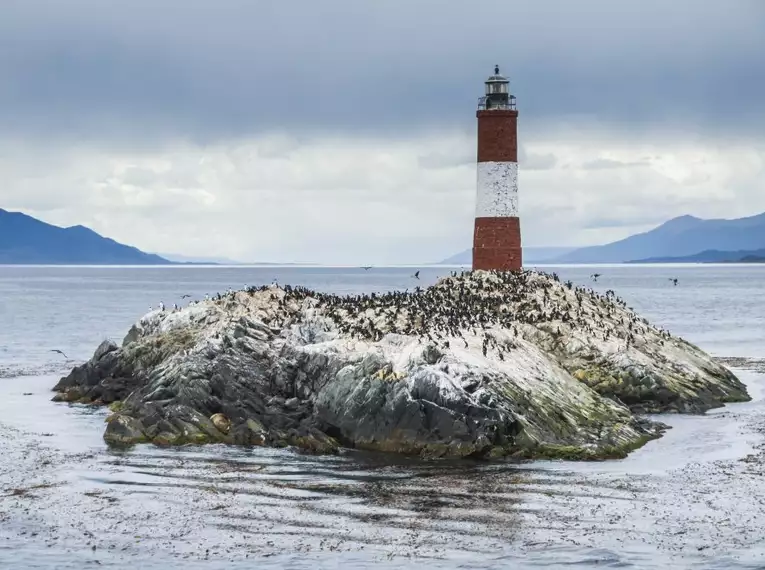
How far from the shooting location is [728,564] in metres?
18.9

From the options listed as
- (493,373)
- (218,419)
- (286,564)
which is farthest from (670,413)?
(286,564)

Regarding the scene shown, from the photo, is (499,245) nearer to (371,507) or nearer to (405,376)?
(405,376)

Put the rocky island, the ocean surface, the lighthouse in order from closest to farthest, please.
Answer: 1. the ocean surface
2. the rocky island
3. the lighthouse

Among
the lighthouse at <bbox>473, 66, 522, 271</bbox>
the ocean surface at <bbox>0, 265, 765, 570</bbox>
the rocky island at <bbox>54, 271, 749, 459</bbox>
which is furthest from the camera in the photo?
the lighthouse at <bbox>473, 66, 522, 271</bbox>

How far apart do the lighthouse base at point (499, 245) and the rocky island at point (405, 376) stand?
5496 millimetres

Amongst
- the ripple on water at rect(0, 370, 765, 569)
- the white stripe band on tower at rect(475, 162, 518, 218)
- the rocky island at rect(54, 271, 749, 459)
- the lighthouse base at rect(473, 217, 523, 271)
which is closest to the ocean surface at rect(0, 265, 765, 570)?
the ripple on water at rect(0, 370, 765, 569)

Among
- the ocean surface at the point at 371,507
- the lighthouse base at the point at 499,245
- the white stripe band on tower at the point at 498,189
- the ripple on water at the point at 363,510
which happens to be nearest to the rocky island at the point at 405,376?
the ocean surface at the point at 371,507

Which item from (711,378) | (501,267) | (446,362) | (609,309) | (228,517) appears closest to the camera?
(228,517)

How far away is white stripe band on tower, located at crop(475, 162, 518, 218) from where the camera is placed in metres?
49.8

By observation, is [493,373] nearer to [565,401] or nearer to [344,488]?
[565,401]

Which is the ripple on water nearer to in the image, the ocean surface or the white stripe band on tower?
the ocean surface

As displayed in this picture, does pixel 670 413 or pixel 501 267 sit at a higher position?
pixel 501 267

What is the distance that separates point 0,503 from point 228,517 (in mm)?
5064

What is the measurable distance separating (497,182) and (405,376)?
2147 centimetres
